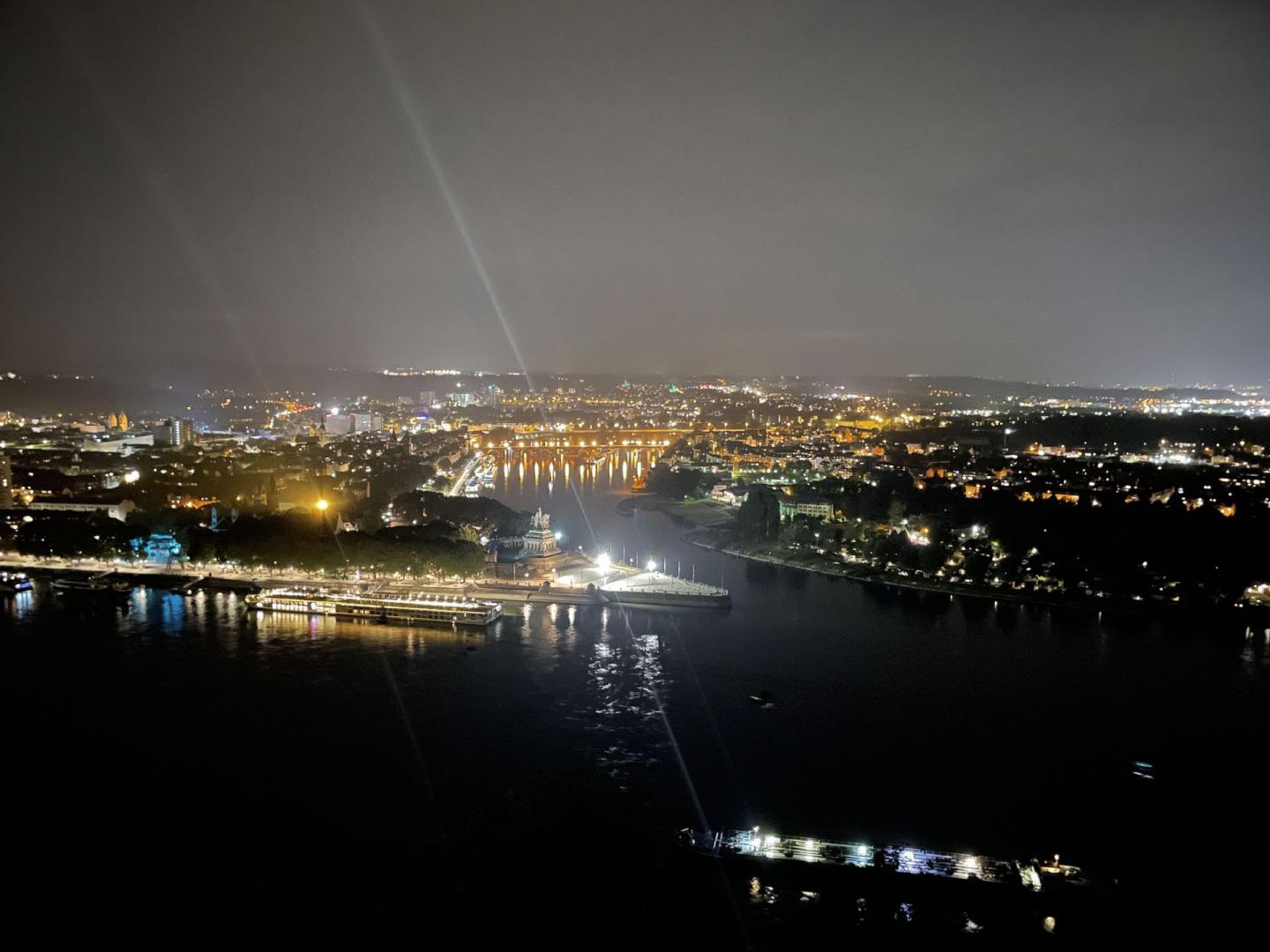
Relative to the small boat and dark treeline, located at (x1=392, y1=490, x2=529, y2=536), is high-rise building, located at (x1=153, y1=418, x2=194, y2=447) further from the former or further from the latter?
the small boat

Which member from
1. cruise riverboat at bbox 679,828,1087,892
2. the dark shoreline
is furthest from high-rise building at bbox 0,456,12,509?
cruise riverboat at bbox 679,828,1087,892

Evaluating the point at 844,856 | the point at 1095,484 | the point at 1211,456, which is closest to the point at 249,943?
the point at 844,856

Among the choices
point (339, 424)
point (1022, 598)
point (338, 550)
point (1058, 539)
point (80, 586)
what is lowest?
point (80, 586)

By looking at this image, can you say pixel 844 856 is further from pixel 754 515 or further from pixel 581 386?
pixel 581 386

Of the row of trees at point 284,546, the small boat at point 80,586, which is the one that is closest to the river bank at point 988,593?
the row of trees at point 284,546

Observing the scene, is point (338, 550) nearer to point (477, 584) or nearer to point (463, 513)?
point (477, 584)

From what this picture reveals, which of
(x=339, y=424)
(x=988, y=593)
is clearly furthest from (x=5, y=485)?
(x=339, y=424)

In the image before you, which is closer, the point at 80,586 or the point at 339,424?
the point at 80,586
